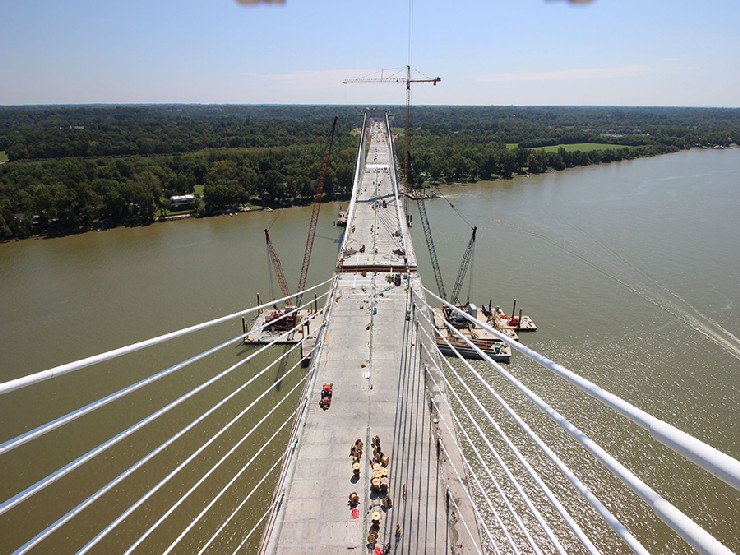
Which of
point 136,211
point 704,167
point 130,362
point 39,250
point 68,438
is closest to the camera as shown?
point 68,438

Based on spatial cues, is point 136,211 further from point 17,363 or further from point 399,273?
point 399,273

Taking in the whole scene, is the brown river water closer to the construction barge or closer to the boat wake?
the boat wake

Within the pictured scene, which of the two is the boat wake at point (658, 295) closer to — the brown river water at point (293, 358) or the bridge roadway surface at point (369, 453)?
the brown river water at point (293, 358)

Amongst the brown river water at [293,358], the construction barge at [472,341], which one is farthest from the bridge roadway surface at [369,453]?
the construction barge at [472,341]

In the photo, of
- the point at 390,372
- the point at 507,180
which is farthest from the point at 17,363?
the point at 507,180

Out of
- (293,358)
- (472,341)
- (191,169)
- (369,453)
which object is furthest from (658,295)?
(191,169)

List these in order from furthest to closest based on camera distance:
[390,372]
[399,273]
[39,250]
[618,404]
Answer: [39,250], [399,273], [390,372], [618,404]

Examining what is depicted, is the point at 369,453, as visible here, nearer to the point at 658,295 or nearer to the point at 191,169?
the point at 658,295
